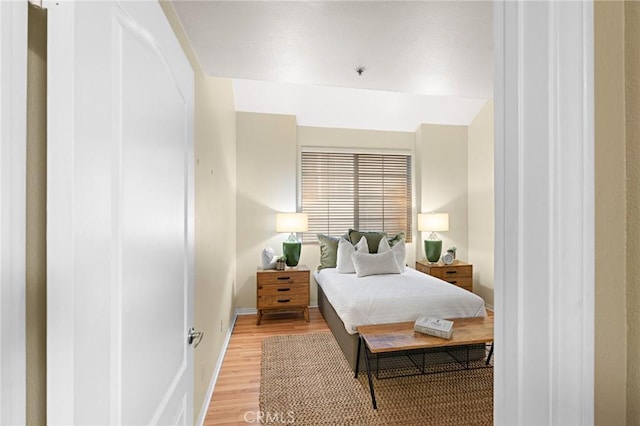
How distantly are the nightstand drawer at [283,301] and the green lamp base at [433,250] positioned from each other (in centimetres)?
184

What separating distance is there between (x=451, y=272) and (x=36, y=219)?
414 centimetres

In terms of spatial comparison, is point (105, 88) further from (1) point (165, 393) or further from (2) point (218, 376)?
(2) point (218, 376)

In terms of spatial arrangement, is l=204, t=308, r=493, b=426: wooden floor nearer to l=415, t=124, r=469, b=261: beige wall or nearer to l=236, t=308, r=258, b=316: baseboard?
l=236, t=308, r=258, b=316: baseboard

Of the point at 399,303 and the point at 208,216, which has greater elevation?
the point at 208,216

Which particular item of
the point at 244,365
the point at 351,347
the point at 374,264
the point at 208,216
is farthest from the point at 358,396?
the point at 208,216

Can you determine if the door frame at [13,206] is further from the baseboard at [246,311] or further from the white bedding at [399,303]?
the baseboard at [246,311]

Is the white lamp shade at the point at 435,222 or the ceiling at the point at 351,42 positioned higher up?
the ceiling at the point at 351,42

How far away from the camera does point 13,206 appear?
0.40m

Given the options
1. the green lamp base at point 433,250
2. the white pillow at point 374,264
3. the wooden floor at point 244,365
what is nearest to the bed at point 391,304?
the white pillow at point 374,264

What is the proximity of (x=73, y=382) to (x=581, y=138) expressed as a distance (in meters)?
0.86

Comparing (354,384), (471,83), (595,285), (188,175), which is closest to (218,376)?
(354,384)

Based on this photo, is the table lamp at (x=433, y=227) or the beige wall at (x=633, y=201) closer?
the beige wall at (x=633, y=201)

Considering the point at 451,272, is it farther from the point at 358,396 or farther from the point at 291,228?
the point at 358,396

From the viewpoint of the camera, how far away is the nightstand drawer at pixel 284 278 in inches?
131
